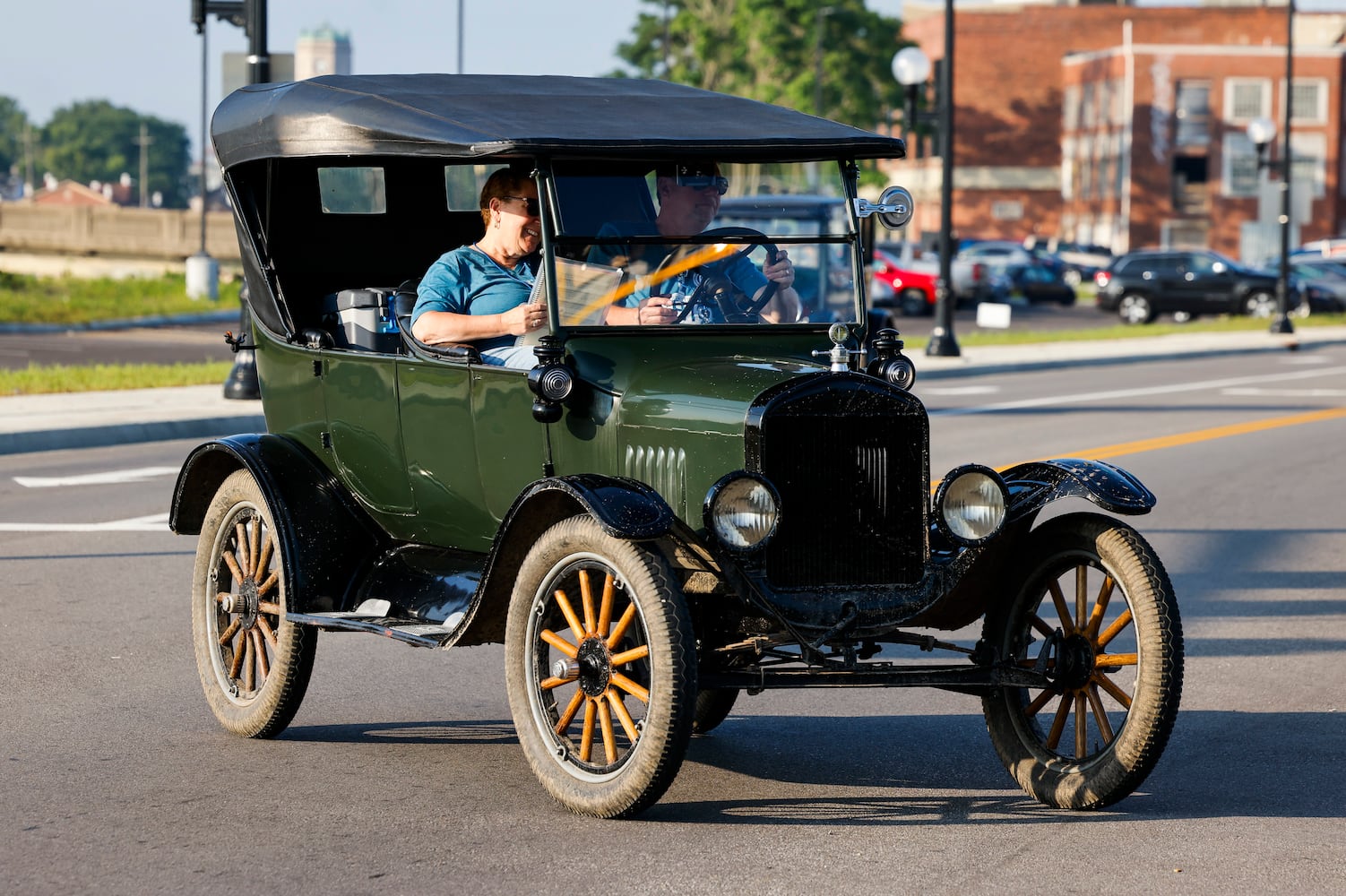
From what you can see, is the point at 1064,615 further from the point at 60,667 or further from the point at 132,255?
the point at 132,255

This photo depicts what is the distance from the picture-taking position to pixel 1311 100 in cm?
8688

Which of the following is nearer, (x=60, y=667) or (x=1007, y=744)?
(x=1007, y=744)

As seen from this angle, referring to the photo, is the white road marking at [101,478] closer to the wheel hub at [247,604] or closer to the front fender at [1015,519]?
the wheel hub at [247,604]

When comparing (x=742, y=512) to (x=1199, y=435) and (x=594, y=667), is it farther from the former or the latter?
(x=1199, y=435)

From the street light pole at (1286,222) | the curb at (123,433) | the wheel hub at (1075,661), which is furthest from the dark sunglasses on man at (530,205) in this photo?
the street light pole at (1286,222)

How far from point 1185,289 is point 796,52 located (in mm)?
25341

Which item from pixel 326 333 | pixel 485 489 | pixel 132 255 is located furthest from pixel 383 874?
pixel 132 255

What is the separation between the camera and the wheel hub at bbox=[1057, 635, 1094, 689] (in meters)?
5.84

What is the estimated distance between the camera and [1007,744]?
6051 millimetres

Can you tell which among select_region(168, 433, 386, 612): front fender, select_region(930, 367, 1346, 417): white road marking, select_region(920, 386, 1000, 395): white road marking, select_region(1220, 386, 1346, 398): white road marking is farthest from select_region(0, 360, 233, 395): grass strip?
select_region(168, 433, 386, 612): front fender

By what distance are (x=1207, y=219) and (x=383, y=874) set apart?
8577 cm

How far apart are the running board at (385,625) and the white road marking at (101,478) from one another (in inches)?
320

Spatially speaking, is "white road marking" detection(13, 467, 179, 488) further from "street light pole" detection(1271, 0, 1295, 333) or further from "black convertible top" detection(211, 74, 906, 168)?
"street light pole" detection(1271, 0, 1295, 333)

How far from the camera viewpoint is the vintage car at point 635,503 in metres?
5.58
